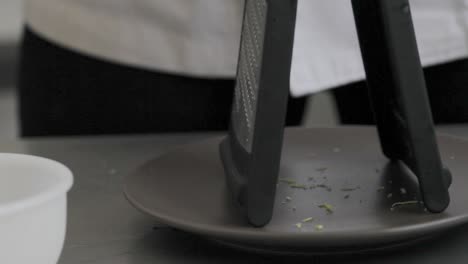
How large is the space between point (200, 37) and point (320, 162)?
30 centimetres

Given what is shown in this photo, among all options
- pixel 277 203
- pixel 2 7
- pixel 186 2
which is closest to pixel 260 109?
pixel 277 203

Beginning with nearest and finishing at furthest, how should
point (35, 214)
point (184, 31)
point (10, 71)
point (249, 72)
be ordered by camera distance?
1. point (35, 214)
2. point (249, 72)
3. point (184, 31)
4. point (10, 71)

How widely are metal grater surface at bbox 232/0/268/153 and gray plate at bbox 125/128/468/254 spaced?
0.13ft

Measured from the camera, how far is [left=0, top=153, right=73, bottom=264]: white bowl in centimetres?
29

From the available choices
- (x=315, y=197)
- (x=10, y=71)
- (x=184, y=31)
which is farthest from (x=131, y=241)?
(x=10, y=71)

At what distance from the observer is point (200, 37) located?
749 millimetres

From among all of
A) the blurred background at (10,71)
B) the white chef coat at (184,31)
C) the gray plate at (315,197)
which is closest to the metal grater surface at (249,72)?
the gray plate at (315,197)

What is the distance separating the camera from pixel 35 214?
0.30 meters

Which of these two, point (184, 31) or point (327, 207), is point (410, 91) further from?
point (184, 31)

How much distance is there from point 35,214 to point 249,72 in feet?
0.51

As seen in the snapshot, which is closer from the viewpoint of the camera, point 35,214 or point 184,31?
point 35,214

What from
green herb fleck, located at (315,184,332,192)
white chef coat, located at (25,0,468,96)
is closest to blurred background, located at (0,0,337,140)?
white chef coat, located at (25,0,468,96)

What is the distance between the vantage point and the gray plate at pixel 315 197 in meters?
0.34

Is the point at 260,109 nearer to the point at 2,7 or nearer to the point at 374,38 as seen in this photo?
the point at 374,38
